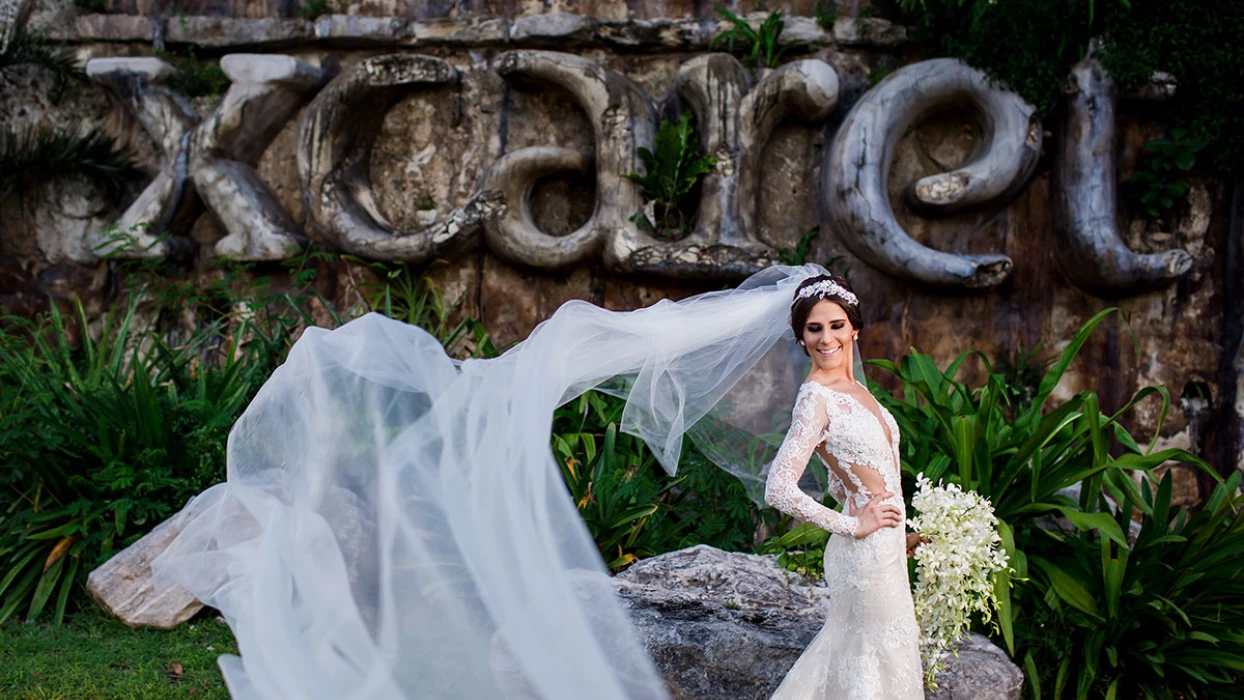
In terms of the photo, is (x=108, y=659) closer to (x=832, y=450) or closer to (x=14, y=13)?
(x=832, y=450)

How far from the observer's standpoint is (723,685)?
3.41 m

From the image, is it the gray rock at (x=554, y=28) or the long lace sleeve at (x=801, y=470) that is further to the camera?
the gray rock at (x=554, y=28)

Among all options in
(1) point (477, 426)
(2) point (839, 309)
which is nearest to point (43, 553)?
(1) point (477, 426)

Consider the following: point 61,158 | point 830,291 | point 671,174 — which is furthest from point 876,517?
point 61,158

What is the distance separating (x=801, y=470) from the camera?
294 centimetres

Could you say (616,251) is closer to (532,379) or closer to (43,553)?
(532,379)

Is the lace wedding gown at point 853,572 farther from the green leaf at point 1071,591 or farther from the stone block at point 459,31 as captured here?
the stone block at point 459,31

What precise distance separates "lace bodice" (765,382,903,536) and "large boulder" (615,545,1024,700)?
73cm

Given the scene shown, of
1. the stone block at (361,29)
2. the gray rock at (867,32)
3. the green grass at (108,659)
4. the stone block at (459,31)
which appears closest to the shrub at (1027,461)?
the gray rock at (867,32)

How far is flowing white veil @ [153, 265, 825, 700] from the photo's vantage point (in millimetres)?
2918

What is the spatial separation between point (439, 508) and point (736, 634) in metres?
1.15

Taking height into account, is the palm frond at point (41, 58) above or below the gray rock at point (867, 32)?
below

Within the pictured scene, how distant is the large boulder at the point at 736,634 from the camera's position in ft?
11.1

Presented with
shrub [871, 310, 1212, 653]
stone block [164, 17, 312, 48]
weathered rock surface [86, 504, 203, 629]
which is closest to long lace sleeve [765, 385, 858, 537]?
shrub [871, 310, 1212, 653]
